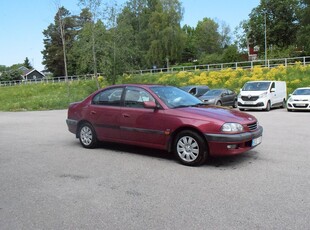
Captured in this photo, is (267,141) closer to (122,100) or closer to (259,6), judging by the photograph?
(122,100)

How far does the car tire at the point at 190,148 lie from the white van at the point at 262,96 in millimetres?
13941

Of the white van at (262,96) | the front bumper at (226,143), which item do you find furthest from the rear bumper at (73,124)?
the white van at (262,96)

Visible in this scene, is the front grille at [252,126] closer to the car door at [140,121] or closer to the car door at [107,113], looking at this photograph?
the car door at [140,121]

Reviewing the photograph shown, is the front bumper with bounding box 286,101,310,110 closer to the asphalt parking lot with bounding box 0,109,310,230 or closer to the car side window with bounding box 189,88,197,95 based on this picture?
the car side window with bounding box 189,88,197,95

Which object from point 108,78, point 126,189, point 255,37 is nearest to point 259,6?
point 255,37

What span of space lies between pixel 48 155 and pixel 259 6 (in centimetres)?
6968

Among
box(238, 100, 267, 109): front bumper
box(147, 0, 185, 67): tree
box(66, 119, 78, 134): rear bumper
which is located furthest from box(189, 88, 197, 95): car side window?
box(147, 0, 185, 67): tree

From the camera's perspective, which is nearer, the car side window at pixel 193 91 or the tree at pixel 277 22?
the car side window at pixel 193 91

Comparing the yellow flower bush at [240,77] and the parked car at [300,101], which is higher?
the yellow flower bush at [240,77]

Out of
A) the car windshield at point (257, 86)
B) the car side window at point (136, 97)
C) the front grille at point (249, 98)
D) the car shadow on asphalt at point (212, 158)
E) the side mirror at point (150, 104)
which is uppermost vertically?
the car side window at point (136, 97)

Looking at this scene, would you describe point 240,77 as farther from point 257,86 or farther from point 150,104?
point 150,104

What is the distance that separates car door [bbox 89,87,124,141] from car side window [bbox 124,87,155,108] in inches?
8.3

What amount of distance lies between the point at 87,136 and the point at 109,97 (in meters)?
1.13

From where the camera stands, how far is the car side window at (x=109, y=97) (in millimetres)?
7801
